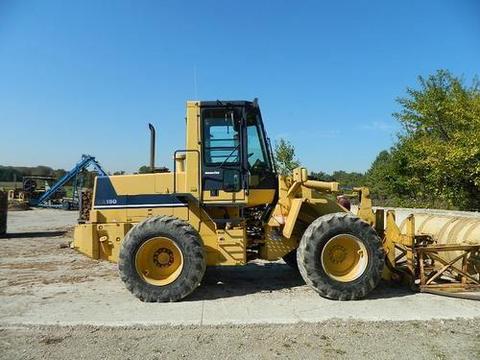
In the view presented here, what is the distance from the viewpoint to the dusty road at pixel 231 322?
518cm

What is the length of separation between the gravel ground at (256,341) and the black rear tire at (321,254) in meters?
1.10

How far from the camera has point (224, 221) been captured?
768cm

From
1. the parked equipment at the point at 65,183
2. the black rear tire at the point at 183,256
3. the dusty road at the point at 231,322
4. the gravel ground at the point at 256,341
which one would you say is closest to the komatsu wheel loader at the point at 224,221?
the black rear tire at the point at 183,256

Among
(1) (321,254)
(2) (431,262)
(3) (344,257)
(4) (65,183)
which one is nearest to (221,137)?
(1) (321,254)

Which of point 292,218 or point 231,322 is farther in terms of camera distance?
point 292,218

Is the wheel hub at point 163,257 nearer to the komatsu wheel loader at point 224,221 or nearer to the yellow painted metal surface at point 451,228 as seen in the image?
the komatsu wheel loader at point 224,221

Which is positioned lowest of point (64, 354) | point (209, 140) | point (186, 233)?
point (64, 354)

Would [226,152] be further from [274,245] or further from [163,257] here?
[163,257]

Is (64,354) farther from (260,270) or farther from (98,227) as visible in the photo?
(260,270)

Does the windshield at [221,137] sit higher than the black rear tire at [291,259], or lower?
higher

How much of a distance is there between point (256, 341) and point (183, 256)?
2.12m

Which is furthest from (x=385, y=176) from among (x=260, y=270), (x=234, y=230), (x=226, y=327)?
(x=226, y=327)

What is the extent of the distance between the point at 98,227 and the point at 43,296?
1.36m

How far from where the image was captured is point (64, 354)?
5.07 meters
